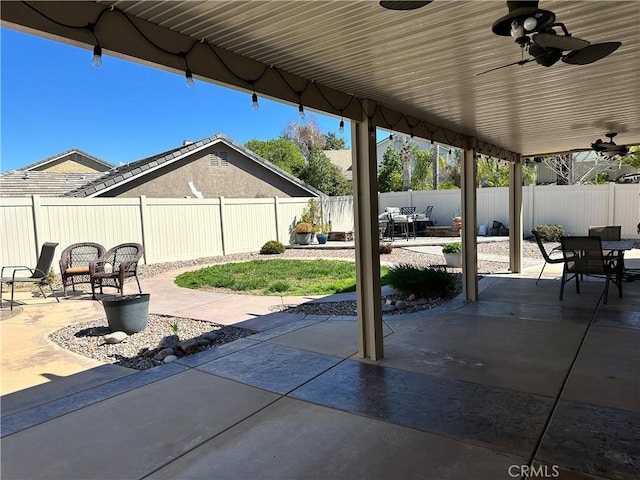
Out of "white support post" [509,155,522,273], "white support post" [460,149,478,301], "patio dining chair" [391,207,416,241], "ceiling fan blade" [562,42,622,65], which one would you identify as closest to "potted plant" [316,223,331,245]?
"patio dining chair" [391,207,416,241]

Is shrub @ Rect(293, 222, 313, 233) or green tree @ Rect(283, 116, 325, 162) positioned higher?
green tree @ Rect(283, 116, 325, 162)

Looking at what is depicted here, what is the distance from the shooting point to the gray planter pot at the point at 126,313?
4.88 meters

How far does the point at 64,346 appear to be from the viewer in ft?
15.1

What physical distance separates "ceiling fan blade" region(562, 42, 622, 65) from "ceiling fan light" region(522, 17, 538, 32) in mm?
604

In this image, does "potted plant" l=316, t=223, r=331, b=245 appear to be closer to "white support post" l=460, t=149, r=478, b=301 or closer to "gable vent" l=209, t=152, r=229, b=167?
"gable vent" l=209, t=152, r=229, b=167

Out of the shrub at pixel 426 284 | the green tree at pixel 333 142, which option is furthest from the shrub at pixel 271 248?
the green tree at pixel 333 142

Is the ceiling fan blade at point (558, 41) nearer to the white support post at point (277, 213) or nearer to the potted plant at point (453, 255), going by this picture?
the potted plant at point (453, 255)

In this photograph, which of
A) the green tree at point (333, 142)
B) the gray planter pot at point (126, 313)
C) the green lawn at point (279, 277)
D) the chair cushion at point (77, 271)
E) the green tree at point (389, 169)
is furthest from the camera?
the green tree at point (333, 142)

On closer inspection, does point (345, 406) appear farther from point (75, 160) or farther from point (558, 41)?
point (75, 160)

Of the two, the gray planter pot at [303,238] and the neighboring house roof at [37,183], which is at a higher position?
the neighboring house roof at [37,183]

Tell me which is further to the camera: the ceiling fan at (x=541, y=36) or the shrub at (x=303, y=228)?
the shrub at (x=303, y=228)

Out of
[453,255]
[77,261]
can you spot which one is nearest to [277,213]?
[453,255]

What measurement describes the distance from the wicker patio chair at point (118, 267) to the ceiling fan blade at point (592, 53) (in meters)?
6.91

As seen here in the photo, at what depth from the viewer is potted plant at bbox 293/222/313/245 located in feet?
48.4
